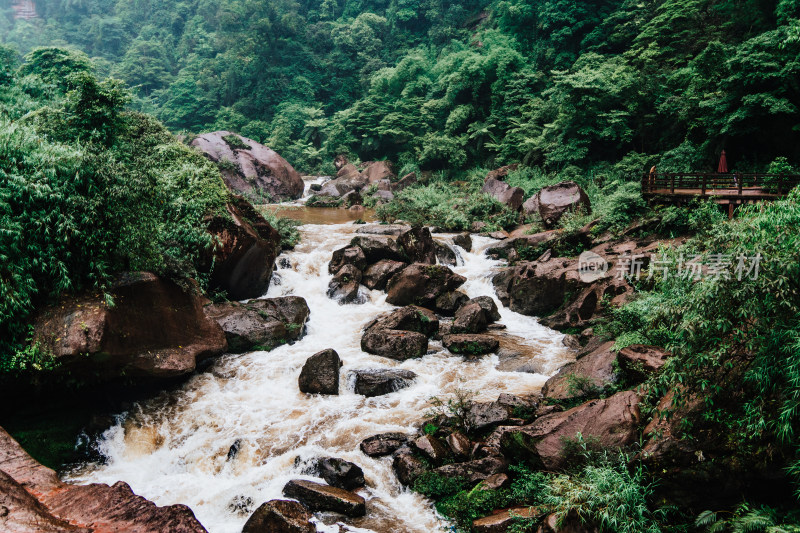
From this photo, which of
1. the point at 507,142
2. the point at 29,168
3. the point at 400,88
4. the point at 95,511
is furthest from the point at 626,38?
the point at 95,511

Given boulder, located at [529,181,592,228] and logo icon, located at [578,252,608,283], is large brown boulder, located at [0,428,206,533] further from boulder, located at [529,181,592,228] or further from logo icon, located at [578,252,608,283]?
boulder, located at [529,181,592,228]

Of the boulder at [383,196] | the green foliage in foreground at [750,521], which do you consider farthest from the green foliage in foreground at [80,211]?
the boulder at [383,196]

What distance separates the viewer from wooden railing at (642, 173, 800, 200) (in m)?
13.0

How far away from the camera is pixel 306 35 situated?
159 feet

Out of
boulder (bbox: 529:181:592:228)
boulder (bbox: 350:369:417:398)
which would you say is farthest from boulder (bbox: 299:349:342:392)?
boulder (bbox: 529:181:592:228)

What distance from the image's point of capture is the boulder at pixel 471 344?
11.5m

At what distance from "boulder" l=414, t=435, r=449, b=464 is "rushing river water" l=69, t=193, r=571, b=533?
60 centimetres

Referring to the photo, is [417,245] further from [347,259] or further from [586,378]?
[586,378]

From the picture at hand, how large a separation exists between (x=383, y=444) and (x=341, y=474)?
97cm

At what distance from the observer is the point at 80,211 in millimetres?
8180

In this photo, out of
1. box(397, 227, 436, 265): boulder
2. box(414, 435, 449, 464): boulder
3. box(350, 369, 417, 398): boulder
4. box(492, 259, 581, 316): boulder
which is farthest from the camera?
box(397, 227, 436, 265): boulder

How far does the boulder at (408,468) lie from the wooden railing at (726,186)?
1180 centimetres

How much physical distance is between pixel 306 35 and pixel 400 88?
17.5 m

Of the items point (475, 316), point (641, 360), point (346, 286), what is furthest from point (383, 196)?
point (641, 360)
